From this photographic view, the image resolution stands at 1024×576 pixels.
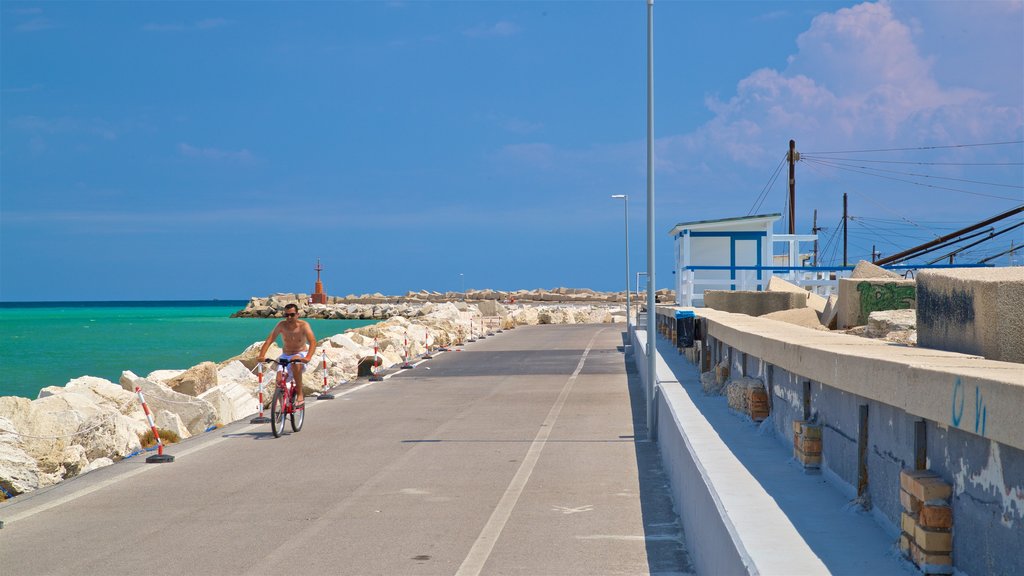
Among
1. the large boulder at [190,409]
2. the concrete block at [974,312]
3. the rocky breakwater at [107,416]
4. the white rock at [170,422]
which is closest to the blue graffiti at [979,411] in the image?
the concrete block at [974,312]

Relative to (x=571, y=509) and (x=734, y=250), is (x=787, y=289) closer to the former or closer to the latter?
(x=734, y=250)

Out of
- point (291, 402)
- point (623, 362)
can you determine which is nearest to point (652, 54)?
point (291, 402)

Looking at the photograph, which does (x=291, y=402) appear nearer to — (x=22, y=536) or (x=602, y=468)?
(x=602, y=468)

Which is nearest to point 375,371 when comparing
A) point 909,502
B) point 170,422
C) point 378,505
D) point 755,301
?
point 755,301

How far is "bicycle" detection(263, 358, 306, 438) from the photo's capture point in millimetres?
15195

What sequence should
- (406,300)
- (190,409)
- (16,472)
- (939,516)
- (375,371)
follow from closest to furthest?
1. (939,516)
2. (16,472)
3. (190,409)
4. (375,371)
5. (406,300)

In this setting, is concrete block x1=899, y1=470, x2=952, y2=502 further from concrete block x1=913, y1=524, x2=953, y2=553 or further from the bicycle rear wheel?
→ the bicycle rear wheel

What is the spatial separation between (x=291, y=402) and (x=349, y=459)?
2767 millimetres

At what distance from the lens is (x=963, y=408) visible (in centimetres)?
444

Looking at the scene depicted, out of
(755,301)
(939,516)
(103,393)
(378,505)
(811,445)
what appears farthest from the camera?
(755,301)

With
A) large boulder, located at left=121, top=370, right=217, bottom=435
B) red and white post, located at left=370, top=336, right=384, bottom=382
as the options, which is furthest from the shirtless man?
red and white post, located at left=370, top=336, right=384, bottom=382

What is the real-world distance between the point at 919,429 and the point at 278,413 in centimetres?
1148

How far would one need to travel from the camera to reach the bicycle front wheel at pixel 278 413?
49.7 ft

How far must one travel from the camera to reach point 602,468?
12289mm
